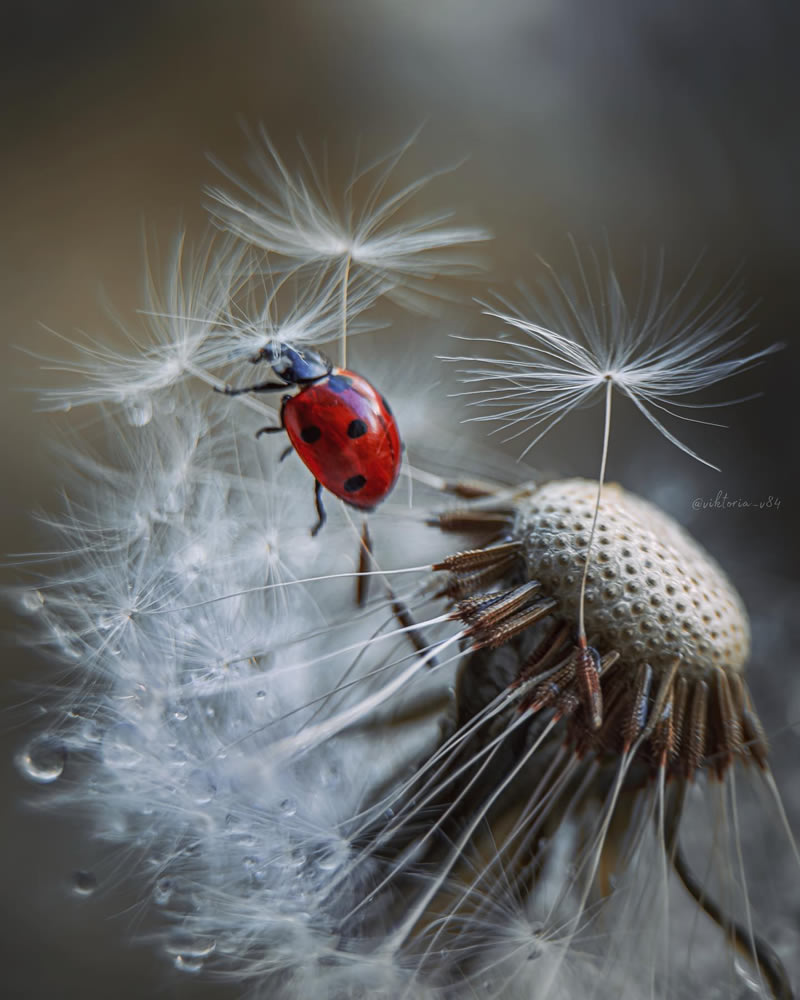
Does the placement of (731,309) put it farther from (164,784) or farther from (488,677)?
(164,784)

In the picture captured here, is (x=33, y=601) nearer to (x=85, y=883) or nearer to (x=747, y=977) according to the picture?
(x=85, y=883)

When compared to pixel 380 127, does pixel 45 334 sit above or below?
below

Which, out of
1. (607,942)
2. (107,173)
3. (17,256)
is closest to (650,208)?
(107,173)

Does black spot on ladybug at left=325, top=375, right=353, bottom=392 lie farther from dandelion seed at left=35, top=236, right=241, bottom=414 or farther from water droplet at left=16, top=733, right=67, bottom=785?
water droplet at left=16, top=733, right=67, bottom=785

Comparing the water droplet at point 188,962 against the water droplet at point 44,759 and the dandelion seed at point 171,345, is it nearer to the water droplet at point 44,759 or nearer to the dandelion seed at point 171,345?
the water droplet at point 44,759

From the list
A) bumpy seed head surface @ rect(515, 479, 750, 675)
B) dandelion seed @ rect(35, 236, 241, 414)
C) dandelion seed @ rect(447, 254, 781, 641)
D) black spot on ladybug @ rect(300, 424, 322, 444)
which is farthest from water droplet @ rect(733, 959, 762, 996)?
dandelion seed @ rect(35, 236, 241, 414)

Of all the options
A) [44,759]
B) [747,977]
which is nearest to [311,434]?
[44,759]
